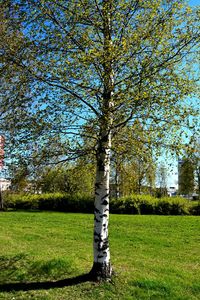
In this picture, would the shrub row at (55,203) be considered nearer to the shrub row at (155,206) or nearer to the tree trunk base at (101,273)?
the shrub row at (155,206)

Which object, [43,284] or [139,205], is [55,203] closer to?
[139,205]

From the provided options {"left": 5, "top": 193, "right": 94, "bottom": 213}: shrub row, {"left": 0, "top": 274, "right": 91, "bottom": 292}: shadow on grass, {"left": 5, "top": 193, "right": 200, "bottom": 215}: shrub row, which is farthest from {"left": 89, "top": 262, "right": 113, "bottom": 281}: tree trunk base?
{"left": 5, "top": 193, "right": 94, "bottom": 213}: shrub row

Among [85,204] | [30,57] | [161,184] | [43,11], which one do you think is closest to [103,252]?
[30,57]

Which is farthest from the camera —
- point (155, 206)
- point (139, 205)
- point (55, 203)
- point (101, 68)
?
point (55, 203)

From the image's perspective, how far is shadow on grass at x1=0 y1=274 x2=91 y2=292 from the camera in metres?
6.04

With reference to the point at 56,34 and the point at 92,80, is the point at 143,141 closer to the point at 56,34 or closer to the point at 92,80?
the point at 92,80

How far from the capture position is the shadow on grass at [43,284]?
6.04 meters

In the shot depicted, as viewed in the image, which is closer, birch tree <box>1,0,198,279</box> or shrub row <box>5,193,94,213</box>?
birch tree <box>1,0,198,279</box>

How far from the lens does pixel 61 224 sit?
51.9ft

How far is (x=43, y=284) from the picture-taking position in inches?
245

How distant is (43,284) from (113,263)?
6.89 ft

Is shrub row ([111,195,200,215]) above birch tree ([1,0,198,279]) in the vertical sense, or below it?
below

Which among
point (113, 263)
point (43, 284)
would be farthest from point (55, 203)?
point (43, 284)

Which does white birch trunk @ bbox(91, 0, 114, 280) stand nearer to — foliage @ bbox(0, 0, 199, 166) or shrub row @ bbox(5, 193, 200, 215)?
foliage @ bbox(0, 0, 199, 166)
